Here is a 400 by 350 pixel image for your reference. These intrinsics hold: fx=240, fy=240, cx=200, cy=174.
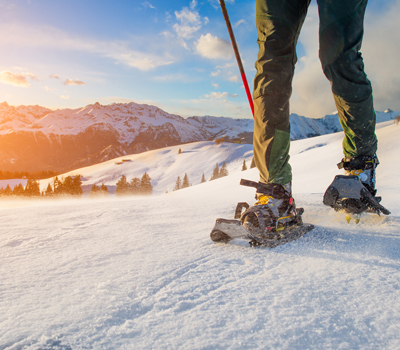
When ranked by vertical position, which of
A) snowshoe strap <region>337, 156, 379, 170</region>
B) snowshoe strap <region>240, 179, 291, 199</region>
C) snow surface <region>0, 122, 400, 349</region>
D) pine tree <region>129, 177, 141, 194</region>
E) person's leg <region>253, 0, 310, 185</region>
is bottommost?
pine tree <region>129, 177, 141, 194</region>

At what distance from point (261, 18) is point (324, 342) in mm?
1476

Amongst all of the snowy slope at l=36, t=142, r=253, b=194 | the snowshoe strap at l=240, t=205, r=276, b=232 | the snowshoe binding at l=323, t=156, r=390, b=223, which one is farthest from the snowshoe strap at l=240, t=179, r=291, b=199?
the snowy slope at l=36, t=142, r=253, b=194

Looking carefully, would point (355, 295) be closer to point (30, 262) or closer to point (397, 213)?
point (30, 262)

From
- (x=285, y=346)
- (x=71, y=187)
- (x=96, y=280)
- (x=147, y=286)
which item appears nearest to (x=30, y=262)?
(x=96, y=280)

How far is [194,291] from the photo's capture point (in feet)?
2.25

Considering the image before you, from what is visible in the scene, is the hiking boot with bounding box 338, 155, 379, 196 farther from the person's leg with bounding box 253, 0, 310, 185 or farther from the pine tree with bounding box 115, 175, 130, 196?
the pine tree with bounding box 115, 175, 130, 196

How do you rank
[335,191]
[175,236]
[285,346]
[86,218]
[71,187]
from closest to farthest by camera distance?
1. [285,346]
2. [175,236]
3. [335,191]
4. [86,218]
5. [71,187]

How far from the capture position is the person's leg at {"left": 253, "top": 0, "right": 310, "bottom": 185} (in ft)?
4.23

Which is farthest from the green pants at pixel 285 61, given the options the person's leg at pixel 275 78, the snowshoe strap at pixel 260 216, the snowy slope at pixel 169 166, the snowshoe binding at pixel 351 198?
the snowy slope at pixel 169 166

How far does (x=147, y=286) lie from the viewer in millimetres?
710

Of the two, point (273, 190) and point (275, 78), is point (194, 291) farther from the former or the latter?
point (275, 78)

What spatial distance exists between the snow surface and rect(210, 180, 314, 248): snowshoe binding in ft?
0.15

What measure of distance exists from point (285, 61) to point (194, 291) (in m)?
1.24

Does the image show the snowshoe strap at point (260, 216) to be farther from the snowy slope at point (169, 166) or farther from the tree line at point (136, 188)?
Answer: the snowy slope at point (169, 166)
